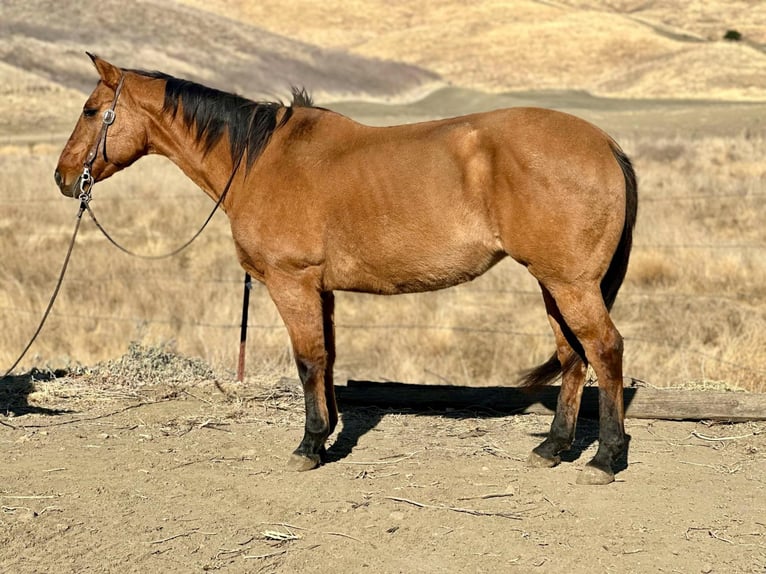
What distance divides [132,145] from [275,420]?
79.3 inches

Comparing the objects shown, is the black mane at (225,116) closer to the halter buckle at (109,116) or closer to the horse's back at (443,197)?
the horse's back at (443,197)

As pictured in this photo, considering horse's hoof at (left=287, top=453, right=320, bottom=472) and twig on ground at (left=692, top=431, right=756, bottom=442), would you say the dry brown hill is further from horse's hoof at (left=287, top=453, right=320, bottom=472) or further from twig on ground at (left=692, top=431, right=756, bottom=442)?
twig on ground at (left=692, top=431, right=756, bottom=442)

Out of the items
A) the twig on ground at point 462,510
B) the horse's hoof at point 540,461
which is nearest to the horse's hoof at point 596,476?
the horse's hoof at point 540,461

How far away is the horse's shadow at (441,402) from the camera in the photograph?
6.11m

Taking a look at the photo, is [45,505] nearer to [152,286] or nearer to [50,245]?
[152,286]

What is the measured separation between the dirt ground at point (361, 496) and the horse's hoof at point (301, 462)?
5cm

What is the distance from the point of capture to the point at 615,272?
202 inches

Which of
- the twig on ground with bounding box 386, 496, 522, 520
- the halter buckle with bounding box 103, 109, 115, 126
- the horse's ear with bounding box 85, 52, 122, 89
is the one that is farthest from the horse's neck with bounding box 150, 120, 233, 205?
the twig on ground with bounding box 386, 496, 522, 520

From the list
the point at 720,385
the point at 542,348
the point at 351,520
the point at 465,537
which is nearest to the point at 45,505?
the point at 351,520

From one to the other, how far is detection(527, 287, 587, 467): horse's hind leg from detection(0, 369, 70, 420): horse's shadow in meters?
3.35

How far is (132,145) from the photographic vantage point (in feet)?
18.3

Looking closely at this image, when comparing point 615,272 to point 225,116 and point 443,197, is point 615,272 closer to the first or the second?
point 443,197

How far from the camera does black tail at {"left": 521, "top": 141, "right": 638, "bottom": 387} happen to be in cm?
486

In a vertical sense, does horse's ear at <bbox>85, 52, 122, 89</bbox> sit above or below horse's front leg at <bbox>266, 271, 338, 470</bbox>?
above
